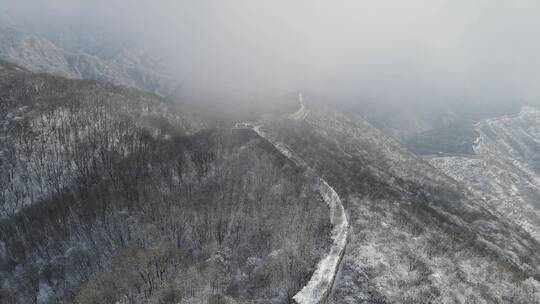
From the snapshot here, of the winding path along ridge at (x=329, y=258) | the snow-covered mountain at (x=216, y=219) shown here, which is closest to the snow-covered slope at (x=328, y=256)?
the winding path along ridge at (x=329, y=258)

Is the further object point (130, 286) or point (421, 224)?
point (421, 224)

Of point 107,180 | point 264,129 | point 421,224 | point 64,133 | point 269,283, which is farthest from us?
point 264,129

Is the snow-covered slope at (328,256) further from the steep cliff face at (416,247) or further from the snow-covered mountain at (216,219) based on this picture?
the steep cliff face at (416,247)

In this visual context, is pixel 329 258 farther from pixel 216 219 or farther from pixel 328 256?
pixel 216 219

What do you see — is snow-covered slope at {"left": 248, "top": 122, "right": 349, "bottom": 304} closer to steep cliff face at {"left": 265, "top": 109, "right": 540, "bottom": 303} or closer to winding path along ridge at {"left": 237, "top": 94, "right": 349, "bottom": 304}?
winding path along ridge at {"left": 237, "top": 94, "right": 349, "bottom": 304}

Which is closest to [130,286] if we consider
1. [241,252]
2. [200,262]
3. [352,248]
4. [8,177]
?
[200,262]

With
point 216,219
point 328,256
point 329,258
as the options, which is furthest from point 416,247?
point 216,219

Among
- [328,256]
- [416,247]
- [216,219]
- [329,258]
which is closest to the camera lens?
[329,258]

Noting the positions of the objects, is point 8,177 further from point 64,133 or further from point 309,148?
point 309,148
